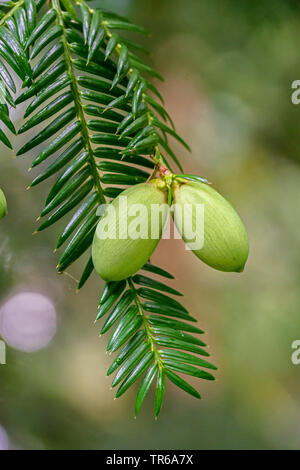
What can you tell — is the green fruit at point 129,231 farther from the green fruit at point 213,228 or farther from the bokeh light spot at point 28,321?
the bokeh light spot at point 28,321

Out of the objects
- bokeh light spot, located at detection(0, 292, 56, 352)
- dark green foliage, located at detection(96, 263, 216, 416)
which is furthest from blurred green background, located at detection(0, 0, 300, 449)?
dark green foliage, located at detection(96, 263, 216, 416)

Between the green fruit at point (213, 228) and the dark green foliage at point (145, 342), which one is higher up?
the green fruit at point (213, 228)

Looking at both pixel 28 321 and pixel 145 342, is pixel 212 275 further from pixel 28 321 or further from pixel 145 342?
pixel 145 342

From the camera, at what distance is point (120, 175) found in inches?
18.2

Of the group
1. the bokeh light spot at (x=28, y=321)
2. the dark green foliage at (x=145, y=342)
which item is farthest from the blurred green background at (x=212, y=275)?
the dark green foliage at (x=145, y=342)

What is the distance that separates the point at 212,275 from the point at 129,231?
0.69 meters

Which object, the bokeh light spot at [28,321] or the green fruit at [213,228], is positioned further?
the bokeh light spot at [28,321]

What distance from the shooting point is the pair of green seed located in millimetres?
357

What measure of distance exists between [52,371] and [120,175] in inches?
25.0

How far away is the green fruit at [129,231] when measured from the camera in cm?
36

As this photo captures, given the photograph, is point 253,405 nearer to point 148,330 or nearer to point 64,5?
point 148,330

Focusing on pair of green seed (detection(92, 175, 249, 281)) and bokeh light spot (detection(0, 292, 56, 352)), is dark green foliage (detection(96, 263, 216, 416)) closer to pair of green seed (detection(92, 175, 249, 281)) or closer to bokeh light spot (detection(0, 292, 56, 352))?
pair of green seed (detection(92, 175, 249, 281))
